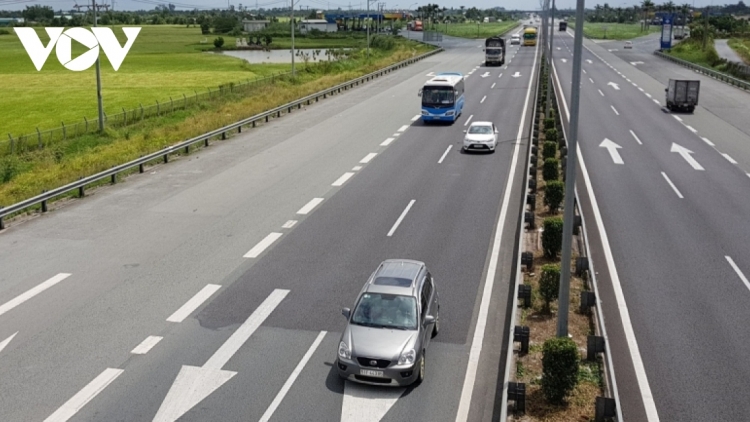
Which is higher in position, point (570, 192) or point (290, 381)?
point (570, 192)

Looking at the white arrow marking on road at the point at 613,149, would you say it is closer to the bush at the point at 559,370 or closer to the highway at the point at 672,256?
the highway at the point at 672,256

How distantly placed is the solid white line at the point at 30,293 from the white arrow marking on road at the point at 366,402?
906cm

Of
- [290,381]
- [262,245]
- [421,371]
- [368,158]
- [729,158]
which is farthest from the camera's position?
[368,158]

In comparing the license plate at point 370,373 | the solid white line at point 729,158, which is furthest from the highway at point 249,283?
the solid white line at point 729,158

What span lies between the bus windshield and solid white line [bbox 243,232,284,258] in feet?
77.9

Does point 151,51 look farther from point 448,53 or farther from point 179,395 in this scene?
point 179,395

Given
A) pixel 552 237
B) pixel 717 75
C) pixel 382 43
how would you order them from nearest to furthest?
pixel 552 237 → pixel 717 75 → pixel 382 43

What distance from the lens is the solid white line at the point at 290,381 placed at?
13156 millimetres

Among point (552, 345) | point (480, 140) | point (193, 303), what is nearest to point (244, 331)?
point (193, 303)

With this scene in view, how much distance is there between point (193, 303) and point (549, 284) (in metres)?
8.56

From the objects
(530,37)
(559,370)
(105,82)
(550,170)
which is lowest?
(559,370)

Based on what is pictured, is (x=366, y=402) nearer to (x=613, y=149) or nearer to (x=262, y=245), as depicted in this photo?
(x=262, y=245)

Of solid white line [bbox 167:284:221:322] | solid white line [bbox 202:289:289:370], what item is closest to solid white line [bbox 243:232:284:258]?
solid white line [bbox 167:284:221:322]

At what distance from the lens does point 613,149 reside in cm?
3766
